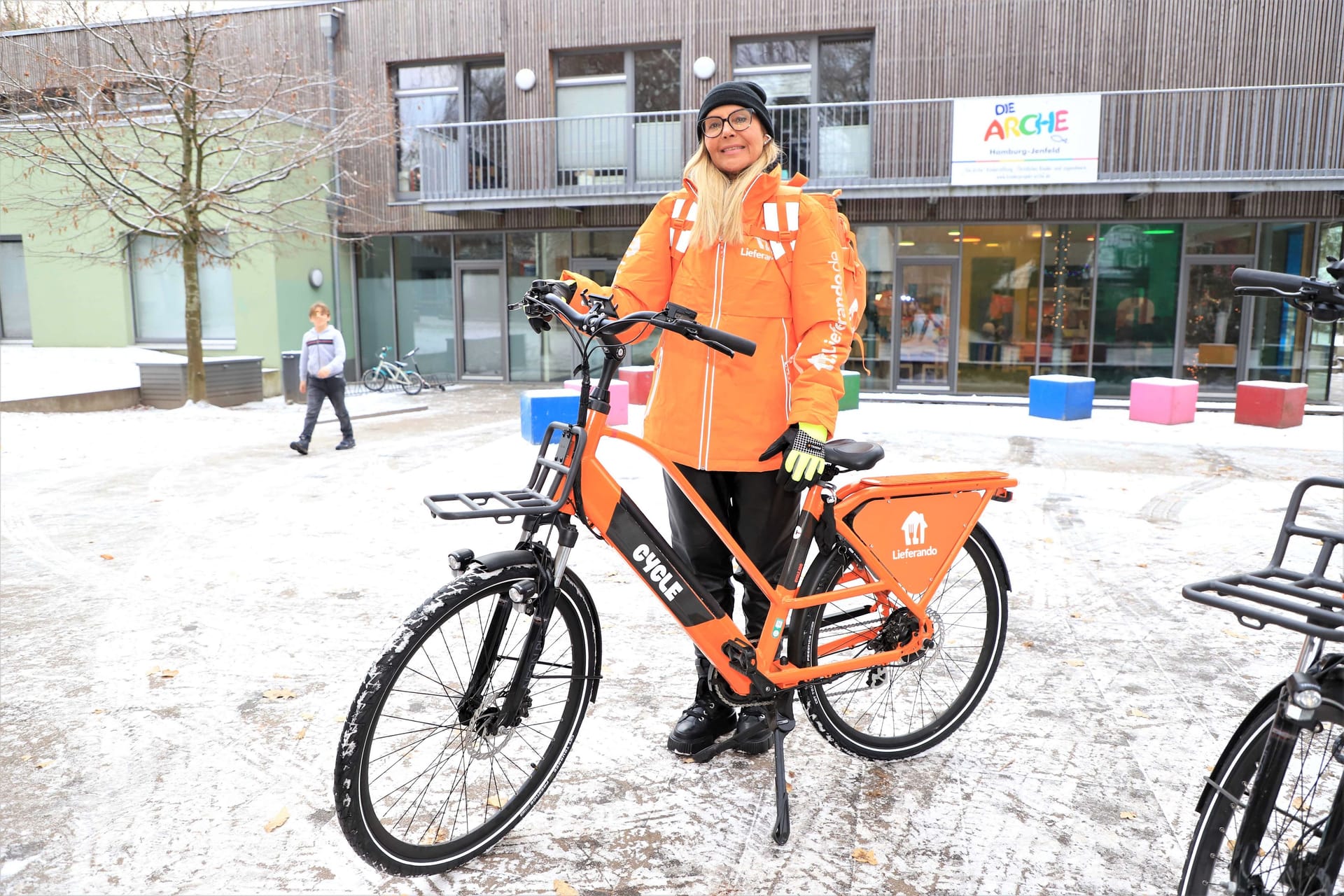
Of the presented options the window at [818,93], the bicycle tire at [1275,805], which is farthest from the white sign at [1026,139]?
the bicycle tire at [1275,805]

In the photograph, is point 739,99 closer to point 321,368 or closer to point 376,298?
point 321,368

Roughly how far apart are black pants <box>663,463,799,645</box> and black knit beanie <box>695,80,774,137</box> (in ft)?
3.41

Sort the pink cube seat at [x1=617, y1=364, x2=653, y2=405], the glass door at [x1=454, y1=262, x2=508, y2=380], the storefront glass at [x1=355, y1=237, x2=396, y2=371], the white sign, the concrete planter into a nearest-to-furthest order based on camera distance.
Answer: the pink cube seat at [x1=617, y1=364, x2=653, y2=405] < the concrete planter < the white sign < the glass door at [x1=454, y1=262, x2=508, y2=380] < the storefront glass at [x1=355, y1=237, x2=396, y2=371]

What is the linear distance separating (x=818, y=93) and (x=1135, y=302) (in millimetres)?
6308

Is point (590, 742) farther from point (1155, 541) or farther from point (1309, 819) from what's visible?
point (1155, 541)

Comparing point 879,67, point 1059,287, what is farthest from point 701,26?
point 1059,287

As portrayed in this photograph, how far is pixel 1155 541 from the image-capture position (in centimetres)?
602

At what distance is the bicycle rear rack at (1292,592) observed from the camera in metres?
1.51

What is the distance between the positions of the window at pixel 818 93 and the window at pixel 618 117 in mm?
1357

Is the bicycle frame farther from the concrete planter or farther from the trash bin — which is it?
the trash bin

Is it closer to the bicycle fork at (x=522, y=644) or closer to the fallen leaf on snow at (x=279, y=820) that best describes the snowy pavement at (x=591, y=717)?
the fallen leaf on snow at (x=279, y=820)

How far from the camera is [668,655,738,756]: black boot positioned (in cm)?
316

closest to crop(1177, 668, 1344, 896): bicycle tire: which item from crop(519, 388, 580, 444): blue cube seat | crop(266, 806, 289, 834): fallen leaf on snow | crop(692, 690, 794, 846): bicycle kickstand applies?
crop(692, 690, 794, 846): bicycle kickstand

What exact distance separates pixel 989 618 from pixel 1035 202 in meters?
14.2
